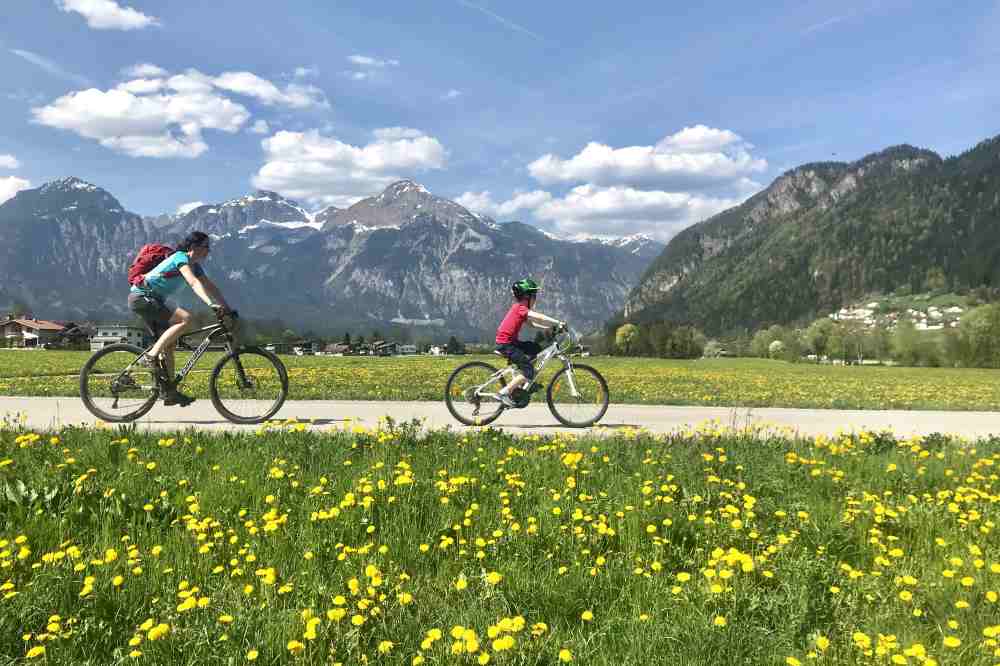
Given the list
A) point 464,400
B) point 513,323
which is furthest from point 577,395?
point 464,400

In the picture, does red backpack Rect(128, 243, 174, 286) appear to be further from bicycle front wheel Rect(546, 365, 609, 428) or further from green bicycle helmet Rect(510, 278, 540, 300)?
bicycle front wheel Rect(546, 365, 609, 428)

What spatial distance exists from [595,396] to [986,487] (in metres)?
5.75

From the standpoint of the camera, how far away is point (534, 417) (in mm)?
11977

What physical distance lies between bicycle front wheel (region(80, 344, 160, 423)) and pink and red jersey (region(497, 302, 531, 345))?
18.7 ft

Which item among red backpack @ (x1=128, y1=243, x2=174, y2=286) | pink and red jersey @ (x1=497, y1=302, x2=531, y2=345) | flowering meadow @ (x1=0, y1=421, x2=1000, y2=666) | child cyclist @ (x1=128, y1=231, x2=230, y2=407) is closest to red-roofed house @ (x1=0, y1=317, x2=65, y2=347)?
child cyclist @ (x1=128, y1=231, x2=230, y2=407)

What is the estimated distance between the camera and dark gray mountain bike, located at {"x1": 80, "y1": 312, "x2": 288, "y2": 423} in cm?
1012

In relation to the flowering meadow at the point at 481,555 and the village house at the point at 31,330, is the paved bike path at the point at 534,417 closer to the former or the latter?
the flowering meadow at the point at 481,555

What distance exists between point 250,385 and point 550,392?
5.13 m

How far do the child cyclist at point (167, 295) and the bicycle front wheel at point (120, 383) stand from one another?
0.75 ft

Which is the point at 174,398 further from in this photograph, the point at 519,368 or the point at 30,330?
the point at 30,330

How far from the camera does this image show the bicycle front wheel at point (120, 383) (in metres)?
10.1

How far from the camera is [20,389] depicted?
15578 mm

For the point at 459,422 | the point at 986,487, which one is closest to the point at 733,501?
the point at 986,487

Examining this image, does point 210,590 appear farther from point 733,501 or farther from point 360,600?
point 733,501
